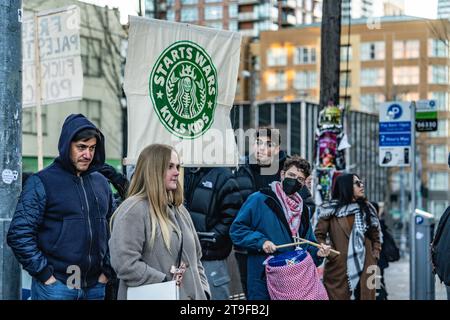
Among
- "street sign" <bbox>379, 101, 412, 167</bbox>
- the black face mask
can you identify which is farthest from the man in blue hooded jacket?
"street sign" <bbox>379, 101, 412, 167</bbox>

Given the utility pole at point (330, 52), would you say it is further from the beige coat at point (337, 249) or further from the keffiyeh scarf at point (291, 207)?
the keffiyeh scarf at point (291, 207)

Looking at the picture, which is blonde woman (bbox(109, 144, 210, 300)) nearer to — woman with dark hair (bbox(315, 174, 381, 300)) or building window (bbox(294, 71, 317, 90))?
woman with dark hair (bbox(315, 174, 381, 300))

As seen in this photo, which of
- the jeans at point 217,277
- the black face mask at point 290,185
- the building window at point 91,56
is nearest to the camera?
the black face mask at point 290,185

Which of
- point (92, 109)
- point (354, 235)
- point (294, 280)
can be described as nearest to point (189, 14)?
point (354, 235)

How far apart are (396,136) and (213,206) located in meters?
6.06

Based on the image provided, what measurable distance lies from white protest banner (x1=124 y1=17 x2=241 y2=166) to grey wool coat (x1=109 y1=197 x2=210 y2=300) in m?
1.86

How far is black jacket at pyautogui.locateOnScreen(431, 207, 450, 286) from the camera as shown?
653cm

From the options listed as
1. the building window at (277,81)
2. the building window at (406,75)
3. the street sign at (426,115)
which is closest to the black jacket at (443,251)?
the street sign at (426,115)

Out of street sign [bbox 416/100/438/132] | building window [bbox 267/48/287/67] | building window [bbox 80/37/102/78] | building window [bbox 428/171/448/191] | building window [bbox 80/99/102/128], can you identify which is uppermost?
building window [bbox 267/48/287/67]

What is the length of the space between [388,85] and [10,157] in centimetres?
8741

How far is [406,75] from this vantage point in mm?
90500

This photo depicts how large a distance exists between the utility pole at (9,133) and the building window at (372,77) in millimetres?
91244

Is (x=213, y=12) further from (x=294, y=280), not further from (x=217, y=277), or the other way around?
(x=294, y=280)

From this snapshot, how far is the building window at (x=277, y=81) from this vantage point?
317 ft
